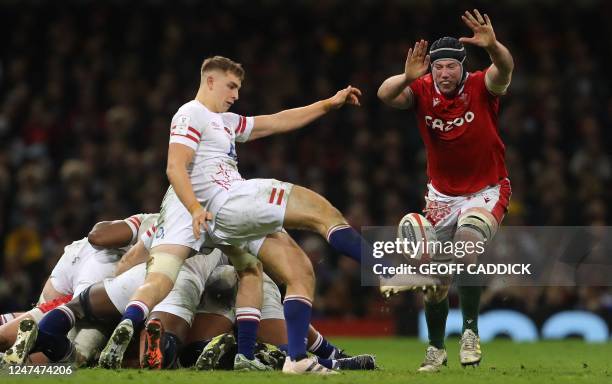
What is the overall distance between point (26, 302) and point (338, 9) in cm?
763

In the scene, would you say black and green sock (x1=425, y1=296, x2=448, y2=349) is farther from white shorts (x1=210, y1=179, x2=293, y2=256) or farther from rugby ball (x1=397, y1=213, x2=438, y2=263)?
white shorts (x1=210, y1=179, x2=293, y2=256)

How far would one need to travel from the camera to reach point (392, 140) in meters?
16.5

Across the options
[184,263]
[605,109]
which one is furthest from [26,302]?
[605,109]

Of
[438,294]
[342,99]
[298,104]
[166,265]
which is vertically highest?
[298,104]

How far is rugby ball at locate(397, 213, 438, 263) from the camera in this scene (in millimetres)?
7938

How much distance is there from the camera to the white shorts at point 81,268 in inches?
352

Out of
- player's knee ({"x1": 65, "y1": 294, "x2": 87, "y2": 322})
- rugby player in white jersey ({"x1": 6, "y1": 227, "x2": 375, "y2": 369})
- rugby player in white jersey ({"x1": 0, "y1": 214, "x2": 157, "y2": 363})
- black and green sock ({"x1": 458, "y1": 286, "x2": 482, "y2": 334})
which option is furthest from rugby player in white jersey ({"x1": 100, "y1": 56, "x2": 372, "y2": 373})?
black and green sock ({"x1": 458, "y1": 286, "x2": 482, "y2": 334})

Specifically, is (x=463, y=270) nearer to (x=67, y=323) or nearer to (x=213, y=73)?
(x=213, y=73)

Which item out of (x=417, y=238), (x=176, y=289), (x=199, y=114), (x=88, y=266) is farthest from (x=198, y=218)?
(x=88, y=266)

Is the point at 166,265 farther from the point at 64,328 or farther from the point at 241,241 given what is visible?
the point at 64,328

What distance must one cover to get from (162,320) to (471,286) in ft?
7.54

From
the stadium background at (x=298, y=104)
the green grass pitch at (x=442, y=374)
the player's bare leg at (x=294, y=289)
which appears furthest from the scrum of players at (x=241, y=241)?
the stadium background at (x=298, y=104)

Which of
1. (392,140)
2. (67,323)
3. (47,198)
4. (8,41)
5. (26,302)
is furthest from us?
(8,41)

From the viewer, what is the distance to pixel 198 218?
7352 millimetres
